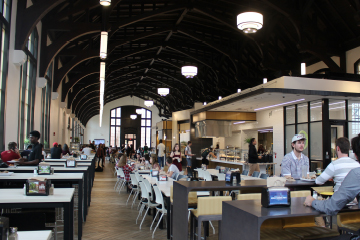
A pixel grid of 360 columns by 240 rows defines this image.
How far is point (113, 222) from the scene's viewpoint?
6.38 meters

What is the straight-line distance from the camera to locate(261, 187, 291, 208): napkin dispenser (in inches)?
105

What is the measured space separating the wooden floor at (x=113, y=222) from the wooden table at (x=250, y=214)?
2820 millimetres

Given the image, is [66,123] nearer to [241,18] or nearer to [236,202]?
[241,18]

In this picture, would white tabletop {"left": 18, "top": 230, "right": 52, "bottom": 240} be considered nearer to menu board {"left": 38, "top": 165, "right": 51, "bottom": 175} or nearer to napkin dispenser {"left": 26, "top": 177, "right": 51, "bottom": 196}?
napkin dispenser {"left": 26, "top": 177, "right": 51, "bottom": 196}

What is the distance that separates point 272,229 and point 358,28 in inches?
463

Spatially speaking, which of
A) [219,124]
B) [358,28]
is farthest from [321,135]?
[219,124]

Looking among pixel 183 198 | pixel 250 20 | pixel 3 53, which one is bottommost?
pixel 183 198

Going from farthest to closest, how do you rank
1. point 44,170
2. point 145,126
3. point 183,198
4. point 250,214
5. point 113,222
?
point 145,126
point 113,222
point 44,170
point 183,198
point 250,214

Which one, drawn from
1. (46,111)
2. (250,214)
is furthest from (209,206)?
(46,111)

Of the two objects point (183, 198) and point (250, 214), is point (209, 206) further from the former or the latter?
point (250, 214)

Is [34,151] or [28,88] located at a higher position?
[28,88]

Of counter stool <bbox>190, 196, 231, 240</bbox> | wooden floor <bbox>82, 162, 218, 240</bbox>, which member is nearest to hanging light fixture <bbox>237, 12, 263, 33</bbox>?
wooden floor <bbox>82, 162, 218, 240</bbox>

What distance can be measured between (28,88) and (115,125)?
31.6m

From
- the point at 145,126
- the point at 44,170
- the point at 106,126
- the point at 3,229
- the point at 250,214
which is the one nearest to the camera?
the point at 3,229
